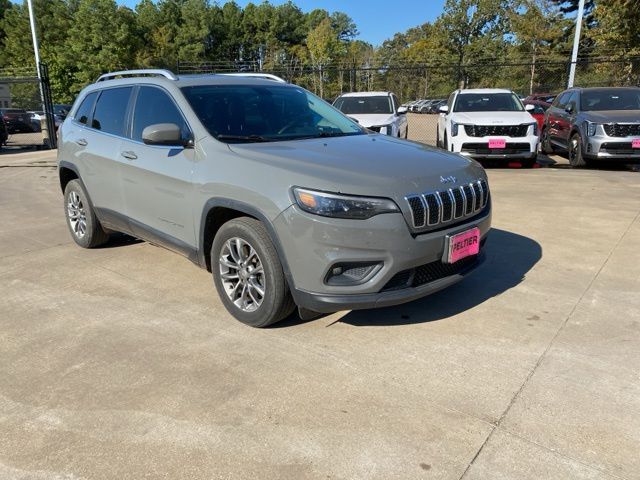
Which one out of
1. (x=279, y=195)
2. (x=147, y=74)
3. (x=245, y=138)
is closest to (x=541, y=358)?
(x=279, y=195)

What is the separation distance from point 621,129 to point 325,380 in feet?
31.0

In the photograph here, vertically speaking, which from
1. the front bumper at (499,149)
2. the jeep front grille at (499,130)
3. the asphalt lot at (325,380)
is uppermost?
the jeep front grille at (499,130)

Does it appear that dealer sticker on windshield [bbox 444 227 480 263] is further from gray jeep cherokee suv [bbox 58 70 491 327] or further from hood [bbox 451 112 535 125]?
hood [bbox 451 112 535 125]

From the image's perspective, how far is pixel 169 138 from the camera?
3715mm

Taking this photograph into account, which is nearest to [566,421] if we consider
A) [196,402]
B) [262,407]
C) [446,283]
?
[446,283]

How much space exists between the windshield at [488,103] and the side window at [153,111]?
28.1ft

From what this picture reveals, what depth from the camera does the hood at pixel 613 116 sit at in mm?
9843

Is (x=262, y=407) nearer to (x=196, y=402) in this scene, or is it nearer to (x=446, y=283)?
(x=196, y=402)

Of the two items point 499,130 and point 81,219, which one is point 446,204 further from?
point 499,130

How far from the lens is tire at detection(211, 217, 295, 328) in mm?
3336

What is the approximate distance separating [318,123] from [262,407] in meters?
2.60

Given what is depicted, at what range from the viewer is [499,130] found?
1039 centimetres

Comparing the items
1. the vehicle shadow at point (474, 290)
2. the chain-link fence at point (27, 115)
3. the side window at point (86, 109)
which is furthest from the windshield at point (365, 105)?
the chain-link fence at point (27, 115)

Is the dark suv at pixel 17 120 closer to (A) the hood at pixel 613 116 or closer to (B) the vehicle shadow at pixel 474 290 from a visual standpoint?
(A) the hood at pixel 613 116
